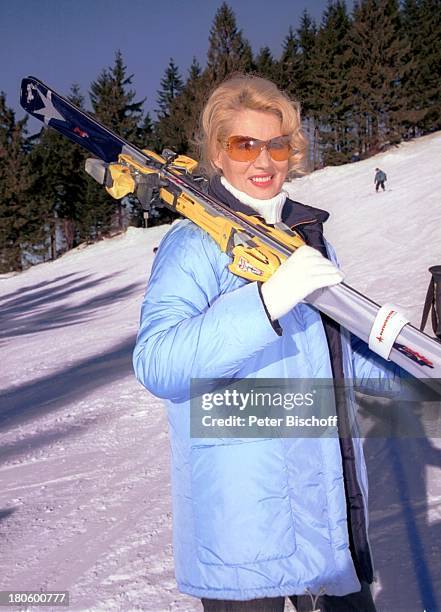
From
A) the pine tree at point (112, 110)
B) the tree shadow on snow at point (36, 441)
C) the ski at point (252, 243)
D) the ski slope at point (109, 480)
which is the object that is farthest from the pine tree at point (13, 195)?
the ski at point (252, 243)

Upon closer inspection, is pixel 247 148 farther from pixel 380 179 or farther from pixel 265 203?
pixel 380 179

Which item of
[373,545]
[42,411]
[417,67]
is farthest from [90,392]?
[417,67]

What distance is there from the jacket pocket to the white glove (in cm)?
43

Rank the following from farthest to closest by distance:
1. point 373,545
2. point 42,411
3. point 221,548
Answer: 1. point 42,411
2. point 373,545
3. point 221,548

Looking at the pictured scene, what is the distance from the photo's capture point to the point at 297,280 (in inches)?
58.5

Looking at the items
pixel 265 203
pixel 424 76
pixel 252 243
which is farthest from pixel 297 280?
pixel 424 76

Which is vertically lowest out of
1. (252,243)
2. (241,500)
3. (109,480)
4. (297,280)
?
(241,500)

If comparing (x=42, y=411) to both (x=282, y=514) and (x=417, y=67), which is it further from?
(x=417, y=67)

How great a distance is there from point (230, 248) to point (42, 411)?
18.1 feet

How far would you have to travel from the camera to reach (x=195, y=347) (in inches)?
54.3

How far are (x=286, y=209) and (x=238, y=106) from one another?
40cm

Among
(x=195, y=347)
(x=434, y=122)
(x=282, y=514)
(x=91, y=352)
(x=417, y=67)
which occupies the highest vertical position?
(x=417, y=67)

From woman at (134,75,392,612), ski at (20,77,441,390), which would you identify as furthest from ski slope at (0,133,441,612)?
woman at (134,75,392,612)

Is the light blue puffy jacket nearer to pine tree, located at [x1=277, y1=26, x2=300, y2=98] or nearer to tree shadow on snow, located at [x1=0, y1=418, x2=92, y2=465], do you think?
tree shadow on snow, located at [x1=0, y1=418, x2=92, y2=465]
